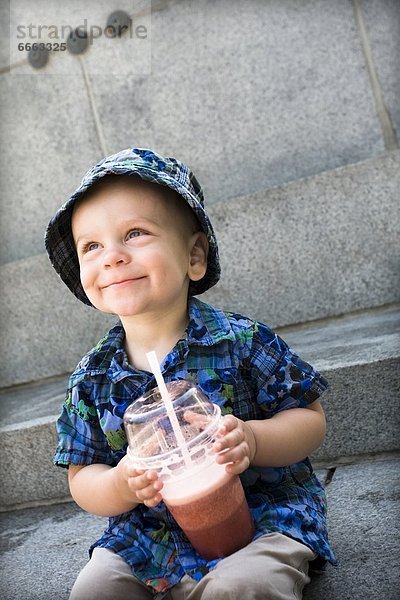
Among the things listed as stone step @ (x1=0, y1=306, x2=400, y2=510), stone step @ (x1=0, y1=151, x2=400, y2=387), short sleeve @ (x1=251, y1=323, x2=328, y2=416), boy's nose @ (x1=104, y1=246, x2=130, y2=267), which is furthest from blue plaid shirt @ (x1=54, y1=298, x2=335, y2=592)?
stone step @ (x1=0, y1=151, x2=400, y2=387)

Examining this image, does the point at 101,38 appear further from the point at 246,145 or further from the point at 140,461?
the point at 140,461

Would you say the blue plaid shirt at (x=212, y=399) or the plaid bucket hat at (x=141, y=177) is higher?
the plaid bucket hat at (x=141, y=177)

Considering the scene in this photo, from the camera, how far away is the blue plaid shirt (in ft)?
4.83

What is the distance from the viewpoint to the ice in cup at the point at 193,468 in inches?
48.3

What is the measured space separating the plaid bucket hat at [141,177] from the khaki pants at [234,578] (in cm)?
70

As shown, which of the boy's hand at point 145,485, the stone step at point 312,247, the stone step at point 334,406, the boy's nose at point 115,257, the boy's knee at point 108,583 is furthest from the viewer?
the stone step at point 312,247

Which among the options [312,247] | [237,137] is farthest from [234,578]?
[237,137]

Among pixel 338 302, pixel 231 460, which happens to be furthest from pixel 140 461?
pixel 338 302

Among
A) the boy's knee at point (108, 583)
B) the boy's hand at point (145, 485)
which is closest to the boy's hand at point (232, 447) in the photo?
the boy's hand at point (145, 485)

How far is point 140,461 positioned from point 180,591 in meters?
0.34

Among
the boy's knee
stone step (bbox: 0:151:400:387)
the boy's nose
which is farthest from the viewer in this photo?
stone step (bbox: 0:151:400:387)

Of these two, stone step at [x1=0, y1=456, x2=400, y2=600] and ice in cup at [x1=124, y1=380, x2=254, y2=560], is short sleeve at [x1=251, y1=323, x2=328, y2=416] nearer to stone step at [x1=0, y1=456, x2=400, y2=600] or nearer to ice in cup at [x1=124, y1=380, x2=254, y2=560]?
ice in cup at [x1=124, y1=380, x2=254, y2=560]

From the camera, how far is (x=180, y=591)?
1397mm

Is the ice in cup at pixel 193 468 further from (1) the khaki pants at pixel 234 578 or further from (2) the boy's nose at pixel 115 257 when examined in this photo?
(2) the boy's nose at pixel 115 257
